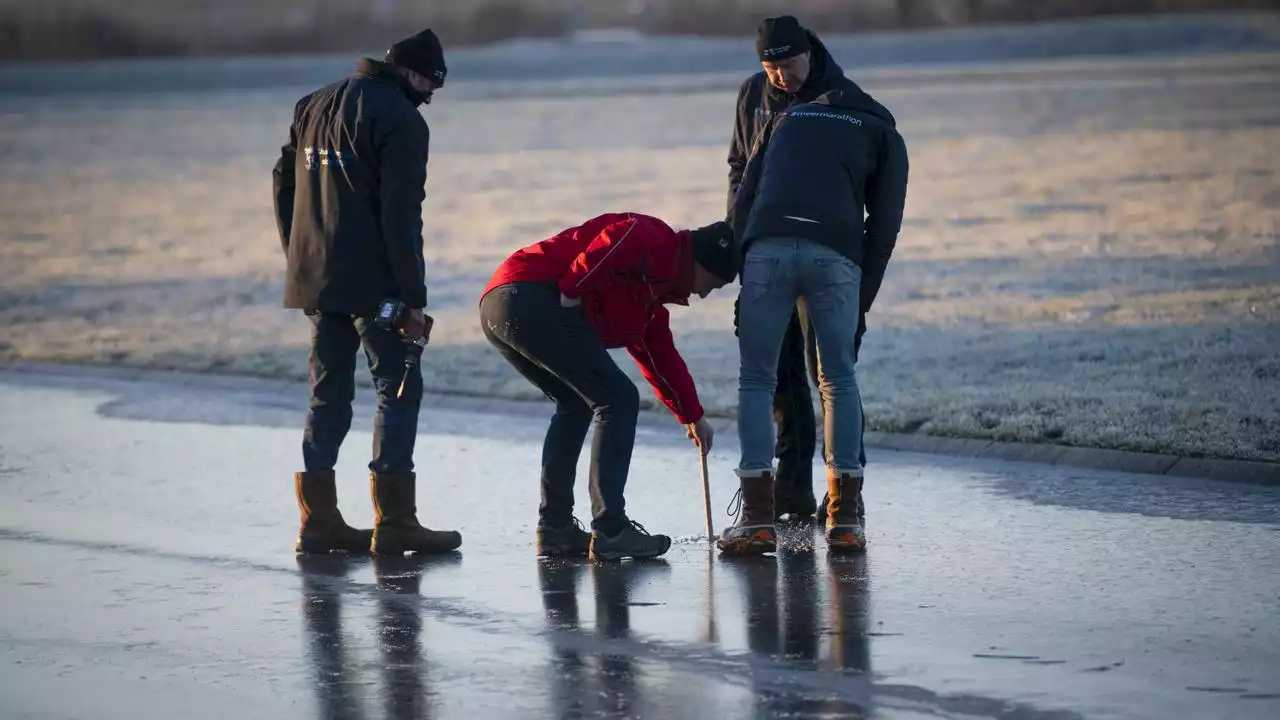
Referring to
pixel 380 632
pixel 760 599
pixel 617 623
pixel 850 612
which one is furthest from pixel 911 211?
pixel 380 632

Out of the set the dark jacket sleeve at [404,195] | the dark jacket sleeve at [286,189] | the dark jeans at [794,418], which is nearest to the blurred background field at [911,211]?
the dark jeans at [794,418]

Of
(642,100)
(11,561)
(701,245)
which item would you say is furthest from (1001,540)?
(642,100)

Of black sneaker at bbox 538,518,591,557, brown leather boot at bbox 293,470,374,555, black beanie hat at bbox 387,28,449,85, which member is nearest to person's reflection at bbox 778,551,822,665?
black sneaker at bbox 538,518,591,557

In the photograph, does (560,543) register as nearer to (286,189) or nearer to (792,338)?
(792,338)

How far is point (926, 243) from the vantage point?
70.7ft

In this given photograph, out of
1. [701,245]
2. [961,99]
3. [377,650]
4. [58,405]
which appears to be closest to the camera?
[377,650]

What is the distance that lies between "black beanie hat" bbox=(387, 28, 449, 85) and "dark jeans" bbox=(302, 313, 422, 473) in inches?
36.3

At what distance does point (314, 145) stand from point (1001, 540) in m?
2.86

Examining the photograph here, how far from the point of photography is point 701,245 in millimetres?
7754

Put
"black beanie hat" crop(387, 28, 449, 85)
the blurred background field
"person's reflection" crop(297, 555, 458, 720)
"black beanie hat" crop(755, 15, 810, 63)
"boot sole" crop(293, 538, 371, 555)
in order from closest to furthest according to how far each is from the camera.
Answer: "person's reflection" crop(297, 555, 458, 720) → "black beanie hat" crop(755, 15, 810, 63) → "black beanie hat" crop(387, 28, 449, 85) → "boot sole" crop(293, 538, 371, 555) → the blurred background field

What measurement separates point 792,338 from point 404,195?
5.43ft

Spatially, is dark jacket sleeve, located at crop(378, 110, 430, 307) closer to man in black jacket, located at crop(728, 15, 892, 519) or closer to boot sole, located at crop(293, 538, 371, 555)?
boot sole, located at crop(293, 538, 371, 555)

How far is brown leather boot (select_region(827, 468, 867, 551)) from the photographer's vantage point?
7930mm

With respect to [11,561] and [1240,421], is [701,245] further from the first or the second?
[1240,421]
